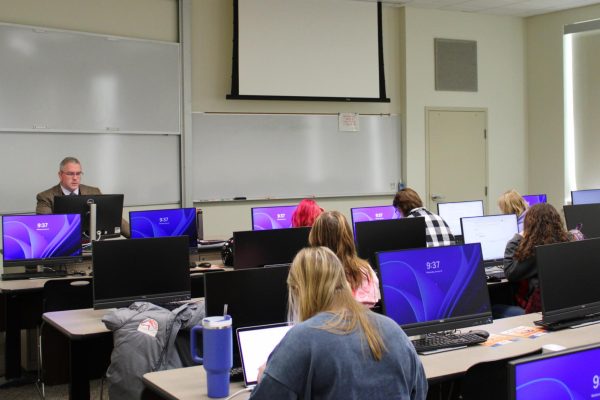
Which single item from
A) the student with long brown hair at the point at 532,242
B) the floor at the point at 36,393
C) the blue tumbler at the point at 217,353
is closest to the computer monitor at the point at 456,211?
the student with long brown hair at the point at 532,242

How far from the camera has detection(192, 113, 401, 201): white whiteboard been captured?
7.82 metres

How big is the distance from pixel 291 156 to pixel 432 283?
5.33 meters

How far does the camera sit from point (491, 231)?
5371mm

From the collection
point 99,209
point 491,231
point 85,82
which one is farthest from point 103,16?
point 491,231

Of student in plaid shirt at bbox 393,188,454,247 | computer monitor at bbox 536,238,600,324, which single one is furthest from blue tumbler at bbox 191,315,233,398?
student in plaid shirt at bbox 393,188,454,247

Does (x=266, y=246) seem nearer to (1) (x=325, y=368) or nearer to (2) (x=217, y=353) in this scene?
(2) (x=217, y=353)

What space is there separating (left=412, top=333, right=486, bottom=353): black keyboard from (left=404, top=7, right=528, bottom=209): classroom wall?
606 cm

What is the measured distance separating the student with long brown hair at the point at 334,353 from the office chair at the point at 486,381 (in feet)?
1.20

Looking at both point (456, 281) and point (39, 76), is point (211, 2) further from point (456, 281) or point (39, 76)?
point (456, 281)

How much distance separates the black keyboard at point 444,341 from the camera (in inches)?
119

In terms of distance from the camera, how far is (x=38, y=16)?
262 inches

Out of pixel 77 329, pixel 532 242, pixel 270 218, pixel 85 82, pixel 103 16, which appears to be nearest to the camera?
pixel 77 329

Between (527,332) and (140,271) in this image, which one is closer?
(527,332)

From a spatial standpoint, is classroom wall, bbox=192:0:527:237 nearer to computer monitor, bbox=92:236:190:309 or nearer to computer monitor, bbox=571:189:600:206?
computer monitor, bbox=571:189:600:206
